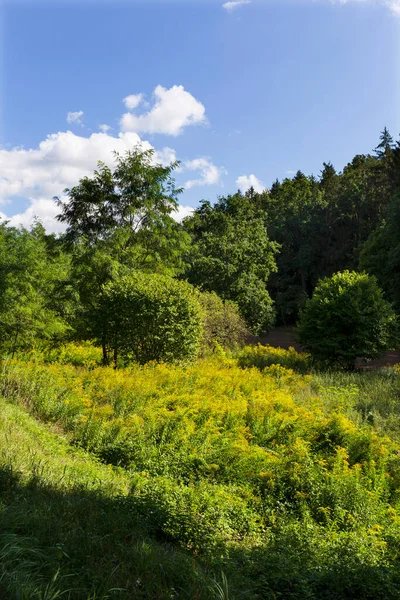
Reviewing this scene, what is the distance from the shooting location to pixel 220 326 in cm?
1917

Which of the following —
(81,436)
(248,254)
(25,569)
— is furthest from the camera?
(248,254)

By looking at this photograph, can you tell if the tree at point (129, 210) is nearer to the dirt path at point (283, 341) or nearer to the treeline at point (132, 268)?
the treeline at point (132, 268)

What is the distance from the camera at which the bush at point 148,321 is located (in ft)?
42.1

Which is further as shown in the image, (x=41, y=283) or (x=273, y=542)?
(x=41, y=283)

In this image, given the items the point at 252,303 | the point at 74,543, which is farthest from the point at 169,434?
the point at 252,303

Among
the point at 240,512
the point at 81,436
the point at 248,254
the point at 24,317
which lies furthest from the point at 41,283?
the point at 248,254

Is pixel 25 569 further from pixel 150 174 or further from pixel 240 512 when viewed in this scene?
pixel 150 174

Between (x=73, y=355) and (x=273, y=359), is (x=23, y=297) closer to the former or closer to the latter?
(x=73, y=355)

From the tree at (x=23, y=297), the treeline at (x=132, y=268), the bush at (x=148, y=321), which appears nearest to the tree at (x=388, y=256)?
the treeline at (x=132, y=268)

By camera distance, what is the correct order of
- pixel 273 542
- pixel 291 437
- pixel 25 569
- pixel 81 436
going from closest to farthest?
pixel 25 569
pixel 273 542
pixel 81 436
pixel 291 437

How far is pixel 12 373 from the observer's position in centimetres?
958

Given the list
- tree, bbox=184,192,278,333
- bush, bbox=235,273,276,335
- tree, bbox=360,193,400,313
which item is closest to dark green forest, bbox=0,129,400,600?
bush, bbox=235,273,276,335

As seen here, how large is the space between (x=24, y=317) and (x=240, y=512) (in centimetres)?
981

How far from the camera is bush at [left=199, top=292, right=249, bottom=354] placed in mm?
18078
